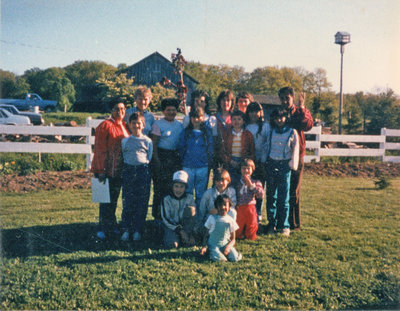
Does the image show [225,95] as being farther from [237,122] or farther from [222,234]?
[222,234]

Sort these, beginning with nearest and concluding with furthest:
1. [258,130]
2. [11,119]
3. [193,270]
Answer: [193,270] → [258,130] → [11,119]

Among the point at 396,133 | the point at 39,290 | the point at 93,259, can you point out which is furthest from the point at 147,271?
the point at 396,133

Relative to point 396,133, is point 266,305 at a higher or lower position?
lower

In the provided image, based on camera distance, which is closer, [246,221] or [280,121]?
[246,221]

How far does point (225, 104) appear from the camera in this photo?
4445 mm

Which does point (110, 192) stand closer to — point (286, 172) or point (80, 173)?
point (286, 172)

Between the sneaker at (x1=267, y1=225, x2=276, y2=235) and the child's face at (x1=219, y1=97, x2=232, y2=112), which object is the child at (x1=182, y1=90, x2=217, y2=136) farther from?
the sneaker at (x1=267, y1=225, x2=276, y2=235)

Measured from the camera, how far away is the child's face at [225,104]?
443cm

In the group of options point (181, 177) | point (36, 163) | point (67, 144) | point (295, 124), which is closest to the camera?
point (181, 177)

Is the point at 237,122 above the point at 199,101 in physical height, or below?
below

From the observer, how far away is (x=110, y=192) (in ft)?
14.1

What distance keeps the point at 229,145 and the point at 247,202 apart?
734 mm

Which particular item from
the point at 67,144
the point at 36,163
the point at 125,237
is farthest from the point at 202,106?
the point at 36,163

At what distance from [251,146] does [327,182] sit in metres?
4.92
